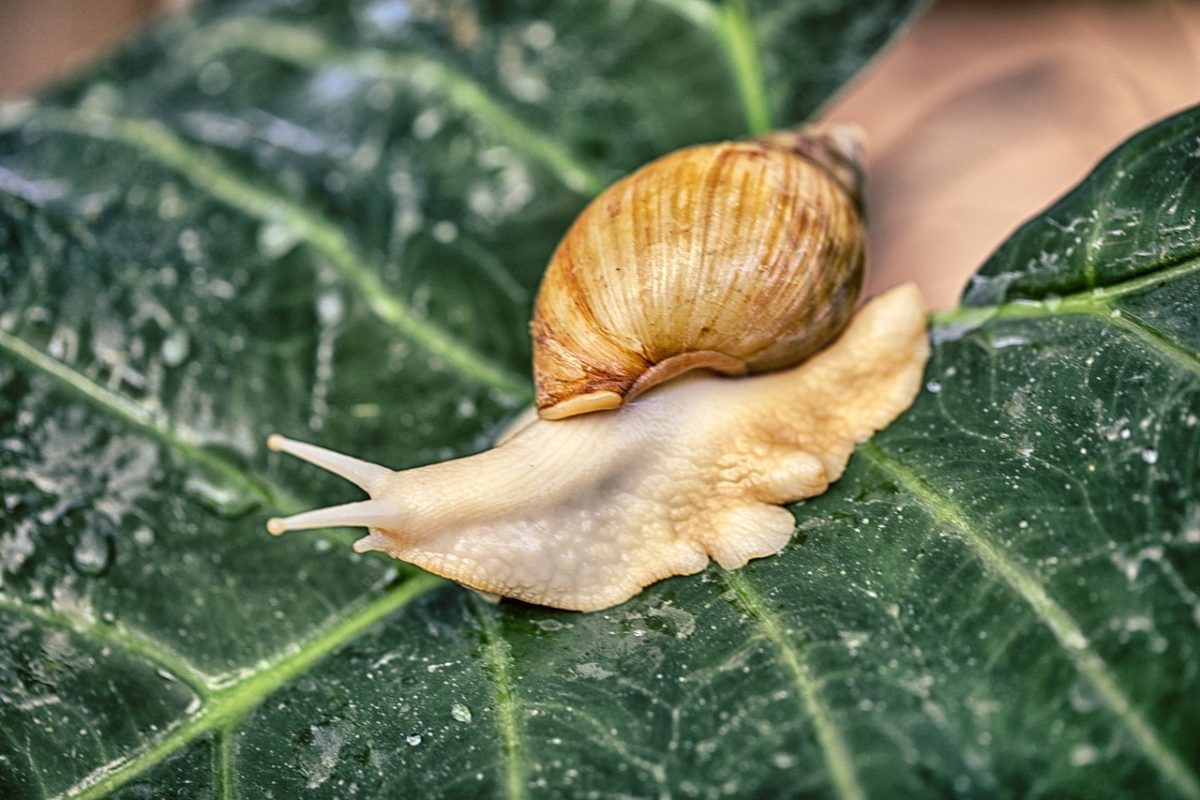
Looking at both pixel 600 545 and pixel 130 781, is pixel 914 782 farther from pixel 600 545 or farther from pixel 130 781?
pixel 130 781

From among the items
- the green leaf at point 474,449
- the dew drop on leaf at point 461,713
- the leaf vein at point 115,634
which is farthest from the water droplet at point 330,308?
the dew drop on leaf at point 461,713

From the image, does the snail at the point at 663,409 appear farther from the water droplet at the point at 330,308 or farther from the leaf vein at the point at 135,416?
the water droplet at the point at 330,308

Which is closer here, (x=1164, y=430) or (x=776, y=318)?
(x=1164, y=430)

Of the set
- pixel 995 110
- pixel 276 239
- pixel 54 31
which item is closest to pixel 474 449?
pixel 276 239

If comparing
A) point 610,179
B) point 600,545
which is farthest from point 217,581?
point 610,179

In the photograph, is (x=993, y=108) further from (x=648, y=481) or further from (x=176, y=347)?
(x=176, y=347)

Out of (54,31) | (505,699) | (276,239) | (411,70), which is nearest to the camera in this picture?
(505,699)
